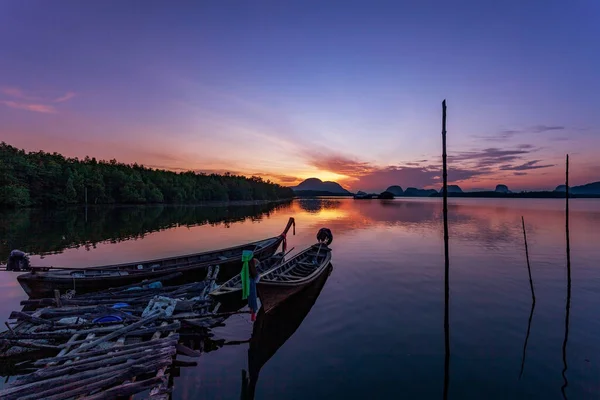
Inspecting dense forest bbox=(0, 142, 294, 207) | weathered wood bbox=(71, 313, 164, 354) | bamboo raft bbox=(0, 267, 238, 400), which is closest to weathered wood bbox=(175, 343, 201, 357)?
bamboo raft bbox=(0, 267, 238, 400)

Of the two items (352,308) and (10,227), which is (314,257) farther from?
(10,227)

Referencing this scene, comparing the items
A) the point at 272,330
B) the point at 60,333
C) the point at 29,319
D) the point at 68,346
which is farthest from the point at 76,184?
the point at 272,330

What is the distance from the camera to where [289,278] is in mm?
15914

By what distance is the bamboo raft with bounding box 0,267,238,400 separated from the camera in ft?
22.4

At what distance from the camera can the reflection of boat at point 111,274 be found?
14.6 meters

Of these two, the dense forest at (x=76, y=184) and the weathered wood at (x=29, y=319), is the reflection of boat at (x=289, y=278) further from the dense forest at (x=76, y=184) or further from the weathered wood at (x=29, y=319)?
the dense forest at (x=76, y=184)

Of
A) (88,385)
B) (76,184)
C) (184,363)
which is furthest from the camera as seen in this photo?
(76,184)

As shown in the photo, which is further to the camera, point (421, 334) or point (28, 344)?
point (421, 334)

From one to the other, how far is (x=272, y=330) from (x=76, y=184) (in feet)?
319

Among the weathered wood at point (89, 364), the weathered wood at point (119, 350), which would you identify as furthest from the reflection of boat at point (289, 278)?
the weathered wood at point (89, 364)

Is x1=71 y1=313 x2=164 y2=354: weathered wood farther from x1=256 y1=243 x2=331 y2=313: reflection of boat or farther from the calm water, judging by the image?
x1=256 y1=243 x2=331 y2=313: reflection of boat

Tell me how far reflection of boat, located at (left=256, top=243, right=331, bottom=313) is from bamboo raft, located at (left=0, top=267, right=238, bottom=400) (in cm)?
203

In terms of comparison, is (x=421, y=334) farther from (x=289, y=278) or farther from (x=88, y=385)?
(x=88, y=385)

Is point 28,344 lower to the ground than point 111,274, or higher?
lower
